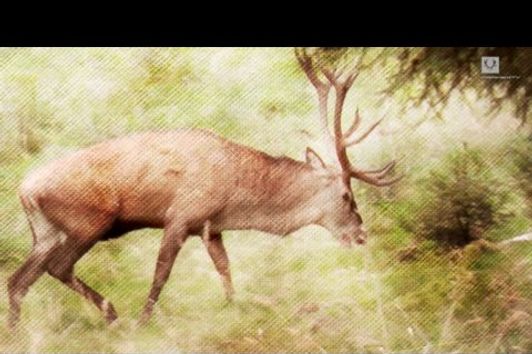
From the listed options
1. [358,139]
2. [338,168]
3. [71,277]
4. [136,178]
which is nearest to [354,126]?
[358,139]

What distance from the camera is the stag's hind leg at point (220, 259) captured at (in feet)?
13.0

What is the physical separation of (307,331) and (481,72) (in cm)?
122

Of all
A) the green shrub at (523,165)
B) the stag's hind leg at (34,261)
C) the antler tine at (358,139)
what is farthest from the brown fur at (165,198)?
the green shrub at (523,165)

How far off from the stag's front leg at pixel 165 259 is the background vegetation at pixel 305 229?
0.03 m

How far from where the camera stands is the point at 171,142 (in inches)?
157

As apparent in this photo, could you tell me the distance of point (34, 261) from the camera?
3.88 m

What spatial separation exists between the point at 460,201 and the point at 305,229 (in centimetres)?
62

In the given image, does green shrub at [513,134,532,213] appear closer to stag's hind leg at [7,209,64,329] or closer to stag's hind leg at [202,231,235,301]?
stag's hind leg at [202,231,235,301]

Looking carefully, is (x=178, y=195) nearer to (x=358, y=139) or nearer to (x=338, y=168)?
(x=338, y=168)

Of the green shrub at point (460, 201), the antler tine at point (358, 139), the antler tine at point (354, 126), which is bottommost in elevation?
the green shrub at point (460, 201)

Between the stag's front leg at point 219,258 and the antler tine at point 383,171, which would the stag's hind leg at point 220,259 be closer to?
the stag's front leg at point 219,258
